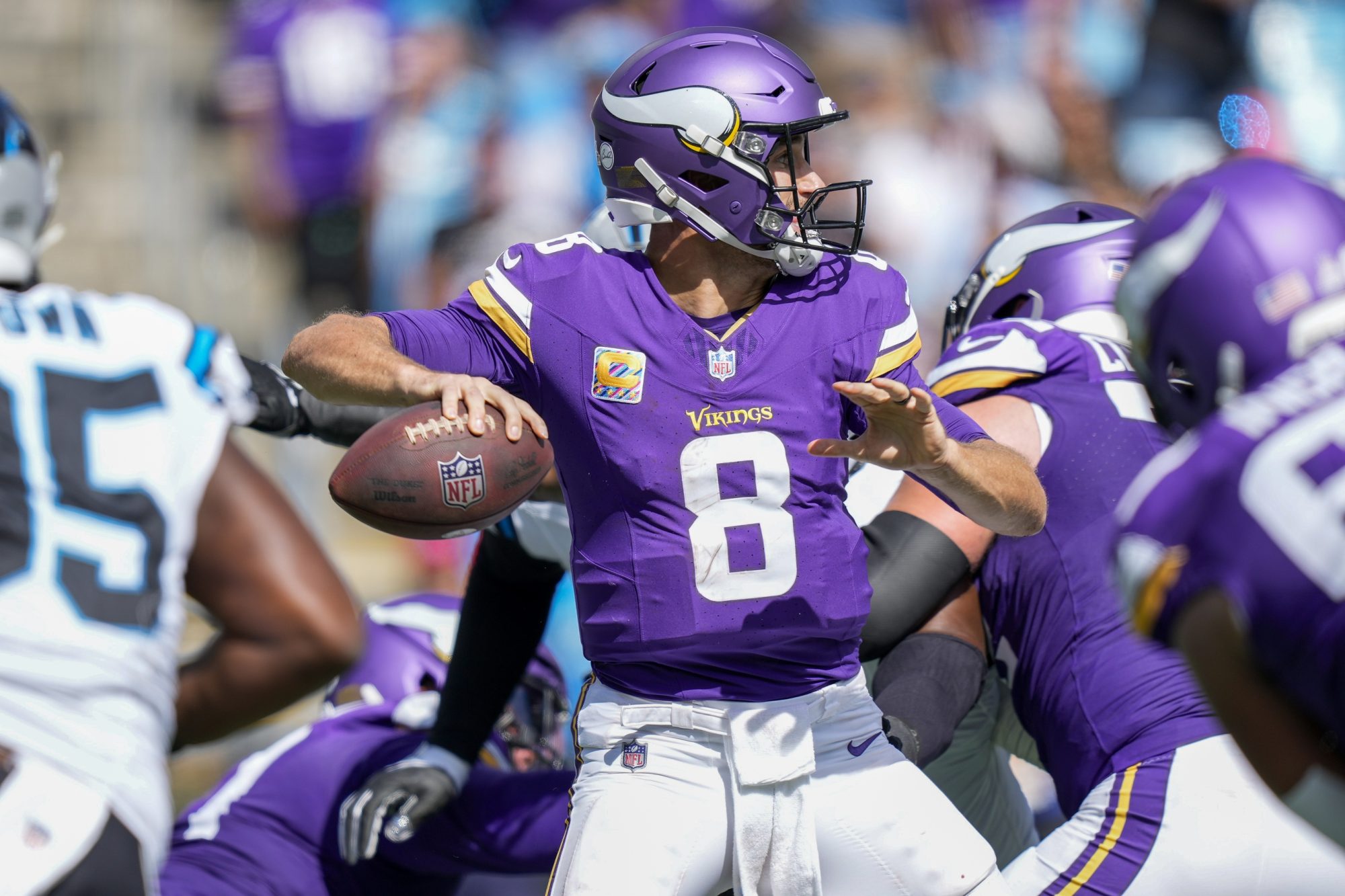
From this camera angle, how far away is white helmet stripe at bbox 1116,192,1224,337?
2.12m

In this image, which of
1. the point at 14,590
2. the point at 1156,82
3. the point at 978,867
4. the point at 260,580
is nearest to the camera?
the point at 14,590

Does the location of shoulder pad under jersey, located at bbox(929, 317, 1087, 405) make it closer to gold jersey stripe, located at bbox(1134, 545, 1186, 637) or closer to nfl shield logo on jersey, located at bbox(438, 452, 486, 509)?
nfl shield logo on jersey, located at bbox(438, 452, 486, 509)

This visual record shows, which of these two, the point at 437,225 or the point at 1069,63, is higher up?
the point at 1069,63

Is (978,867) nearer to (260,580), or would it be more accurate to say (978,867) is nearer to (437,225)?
(260,580)

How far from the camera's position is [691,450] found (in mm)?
2922

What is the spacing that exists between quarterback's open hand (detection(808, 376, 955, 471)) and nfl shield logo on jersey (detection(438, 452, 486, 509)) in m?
0.62

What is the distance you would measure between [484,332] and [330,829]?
1680 mm

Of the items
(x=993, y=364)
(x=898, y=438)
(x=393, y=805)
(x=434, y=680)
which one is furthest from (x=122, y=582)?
(x=434, y=680)

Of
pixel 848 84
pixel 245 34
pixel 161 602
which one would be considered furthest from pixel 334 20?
pixel 161 602

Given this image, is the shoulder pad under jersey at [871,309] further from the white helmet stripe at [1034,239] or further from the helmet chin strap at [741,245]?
the white helmet stripe at [1034,239]

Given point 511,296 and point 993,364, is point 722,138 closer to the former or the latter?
point 511,296

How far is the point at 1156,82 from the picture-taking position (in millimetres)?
8812

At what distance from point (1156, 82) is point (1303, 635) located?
24.9ft

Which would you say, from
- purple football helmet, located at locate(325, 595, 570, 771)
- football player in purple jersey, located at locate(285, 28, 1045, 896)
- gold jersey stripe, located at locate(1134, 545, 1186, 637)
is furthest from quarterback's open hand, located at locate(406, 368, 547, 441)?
purple football helmet, located at locate(325, 595, 570, 771)
